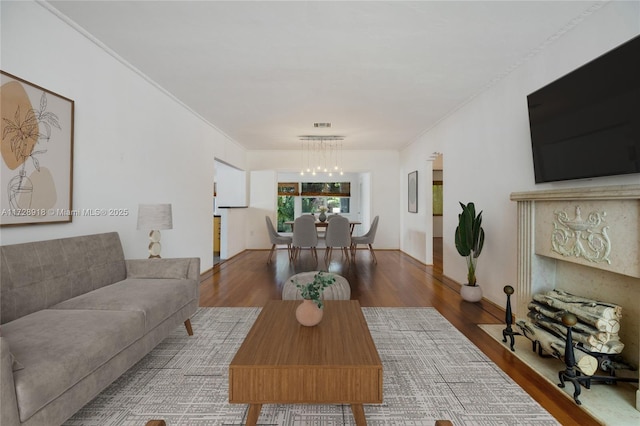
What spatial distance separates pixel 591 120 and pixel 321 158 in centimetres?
602

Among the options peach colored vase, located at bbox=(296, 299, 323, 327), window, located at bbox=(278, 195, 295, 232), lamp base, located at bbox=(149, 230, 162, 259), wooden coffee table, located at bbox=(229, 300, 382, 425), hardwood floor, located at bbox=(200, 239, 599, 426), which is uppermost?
window, located at bbox=(278, 195, 295, 232)

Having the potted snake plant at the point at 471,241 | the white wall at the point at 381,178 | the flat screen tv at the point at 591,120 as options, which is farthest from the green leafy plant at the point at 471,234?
the white wall at the point at 381,178

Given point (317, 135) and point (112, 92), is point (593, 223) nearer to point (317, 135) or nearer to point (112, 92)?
point (112, 92)

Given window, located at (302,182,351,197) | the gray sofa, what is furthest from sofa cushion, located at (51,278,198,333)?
window, located at (302,182,351,197)

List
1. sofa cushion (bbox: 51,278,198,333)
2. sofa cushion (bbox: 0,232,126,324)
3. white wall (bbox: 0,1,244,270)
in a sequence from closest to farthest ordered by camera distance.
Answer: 1. sofa cushion (bbox: 0,232,126,324)
2. sofa cushion (bbox: 51,278,198,333)
3. white wall (bbox: 0,1,244,270)

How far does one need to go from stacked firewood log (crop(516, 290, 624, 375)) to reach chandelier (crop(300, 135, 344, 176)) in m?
5.37

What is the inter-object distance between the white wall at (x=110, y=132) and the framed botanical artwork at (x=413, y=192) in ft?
14.1

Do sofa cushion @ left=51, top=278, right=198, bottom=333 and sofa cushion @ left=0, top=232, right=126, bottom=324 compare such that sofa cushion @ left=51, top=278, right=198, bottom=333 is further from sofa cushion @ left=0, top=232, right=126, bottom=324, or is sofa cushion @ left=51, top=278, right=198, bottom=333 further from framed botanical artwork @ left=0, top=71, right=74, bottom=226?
framed botanical artwork @ left=0, top=71, right=74, bottom=226

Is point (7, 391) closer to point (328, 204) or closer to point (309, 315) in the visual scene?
point (309, 315)

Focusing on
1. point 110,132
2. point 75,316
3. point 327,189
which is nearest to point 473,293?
point 75,316

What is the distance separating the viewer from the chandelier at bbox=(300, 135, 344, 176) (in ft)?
23.8

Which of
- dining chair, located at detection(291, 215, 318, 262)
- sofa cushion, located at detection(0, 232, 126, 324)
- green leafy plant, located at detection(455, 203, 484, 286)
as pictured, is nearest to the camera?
sofa cushion, located at detection(0, 232, 126, 324)

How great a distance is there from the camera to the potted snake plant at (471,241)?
3.54 m

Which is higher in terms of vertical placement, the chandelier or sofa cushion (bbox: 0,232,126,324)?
the chandelier
